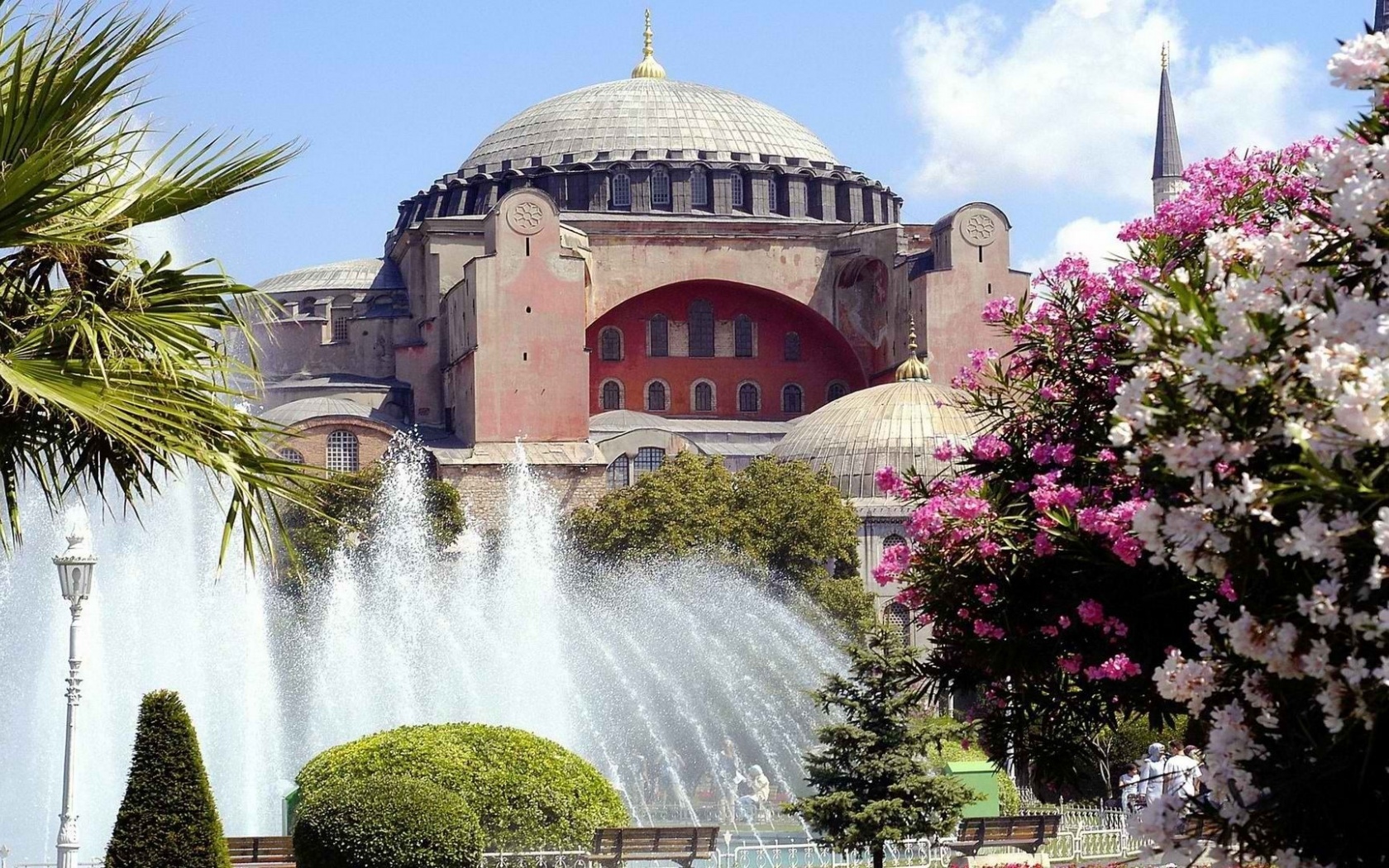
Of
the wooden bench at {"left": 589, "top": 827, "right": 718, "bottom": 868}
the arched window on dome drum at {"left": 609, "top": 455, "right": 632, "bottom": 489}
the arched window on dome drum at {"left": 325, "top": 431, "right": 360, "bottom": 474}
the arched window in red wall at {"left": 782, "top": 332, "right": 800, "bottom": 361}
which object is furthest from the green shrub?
the arched window in red wall at {"left": 782, "top": 332, "right": 800, "bottom": 361}

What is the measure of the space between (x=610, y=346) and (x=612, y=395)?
4.45 ft

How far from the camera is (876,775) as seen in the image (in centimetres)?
1609

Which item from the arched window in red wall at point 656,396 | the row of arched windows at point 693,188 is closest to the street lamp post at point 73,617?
the arched window in red wall at point 656,396

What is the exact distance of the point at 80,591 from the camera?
40.6 feet

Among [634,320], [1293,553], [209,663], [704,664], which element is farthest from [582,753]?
[634,320]

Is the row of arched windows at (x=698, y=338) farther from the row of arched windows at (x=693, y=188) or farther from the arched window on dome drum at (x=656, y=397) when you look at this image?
the row of arched windows at (x=693, y=188)

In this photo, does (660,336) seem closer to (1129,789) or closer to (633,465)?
(633,465)

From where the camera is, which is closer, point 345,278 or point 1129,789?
point 1129,789

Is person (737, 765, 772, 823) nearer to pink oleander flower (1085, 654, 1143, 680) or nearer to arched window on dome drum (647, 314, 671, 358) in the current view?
pink oleander flower (1085, 654, 1143, 680)

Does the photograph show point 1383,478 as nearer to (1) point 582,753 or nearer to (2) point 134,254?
Result: (2) point 134,254

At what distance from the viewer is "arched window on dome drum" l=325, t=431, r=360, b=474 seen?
49531 millimetres

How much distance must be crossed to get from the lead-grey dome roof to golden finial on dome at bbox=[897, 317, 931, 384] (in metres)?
10.5

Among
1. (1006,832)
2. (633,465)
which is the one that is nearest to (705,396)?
(633,465)

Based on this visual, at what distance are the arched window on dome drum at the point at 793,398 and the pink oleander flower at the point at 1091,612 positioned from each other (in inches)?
1974
